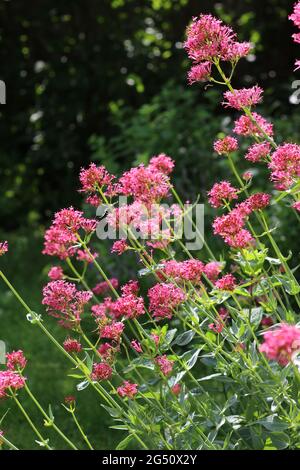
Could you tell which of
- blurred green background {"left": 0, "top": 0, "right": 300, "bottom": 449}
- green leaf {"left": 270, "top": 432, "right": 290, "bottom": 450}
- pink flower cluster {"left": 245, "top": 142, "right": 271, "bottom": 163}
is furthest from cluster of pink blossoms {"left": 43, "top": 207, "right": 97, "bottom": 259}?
blurred green background {"left": 0, "top": 0, "right": 300, "bottom": 449}

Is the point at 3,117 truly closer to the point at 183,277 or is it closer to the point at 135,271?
the point at 135,271

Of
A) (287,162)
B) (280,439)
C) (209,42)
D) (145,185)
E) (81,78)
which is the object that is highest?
(209,42)

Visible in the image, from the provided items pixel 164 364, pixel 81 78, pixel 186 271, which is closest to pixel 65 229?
pixel 186 271

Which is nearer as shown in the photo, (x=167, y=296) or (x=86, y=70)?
(x=167, y=296)

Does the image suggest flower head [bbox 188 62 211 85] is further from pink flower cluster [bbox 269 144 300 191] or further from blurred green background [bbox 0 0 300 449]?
blurred green background [bbox 0 0 300 449]

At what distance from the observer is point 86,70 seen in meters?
7.33

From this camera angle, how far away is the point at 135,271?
5.32 metres

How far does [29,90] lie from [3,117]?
1.20 feet

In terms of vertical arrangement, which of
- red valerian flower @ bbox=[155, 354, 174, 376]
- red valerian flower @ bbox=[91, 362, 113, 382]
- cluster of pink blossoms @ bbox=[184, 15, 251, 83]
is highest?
cluster of pink blossoms @ bbox=[184, 15, 251, 83]

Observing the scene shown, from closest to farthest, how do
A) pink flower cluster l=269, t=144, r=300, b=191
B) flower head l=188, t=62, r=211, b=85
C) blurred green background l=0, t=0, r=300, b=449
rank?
pink flower cluster l=269, t=144, r=300, b=191 < flower head l=188, t=62, r=211, b=85 < blurred green background l=0, t=0, r=300, b=449

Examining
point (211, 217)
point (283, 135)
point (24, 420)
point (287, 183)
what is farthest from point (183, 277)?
point (283, 135)

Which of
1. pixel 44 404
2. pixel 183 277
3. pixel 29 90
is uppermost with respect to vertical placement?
pixel 29 90

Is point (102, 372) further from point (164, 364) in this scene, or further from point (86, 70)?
point (86, 70)

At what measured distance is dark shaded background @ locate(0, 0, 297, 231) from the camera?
7266 mm
